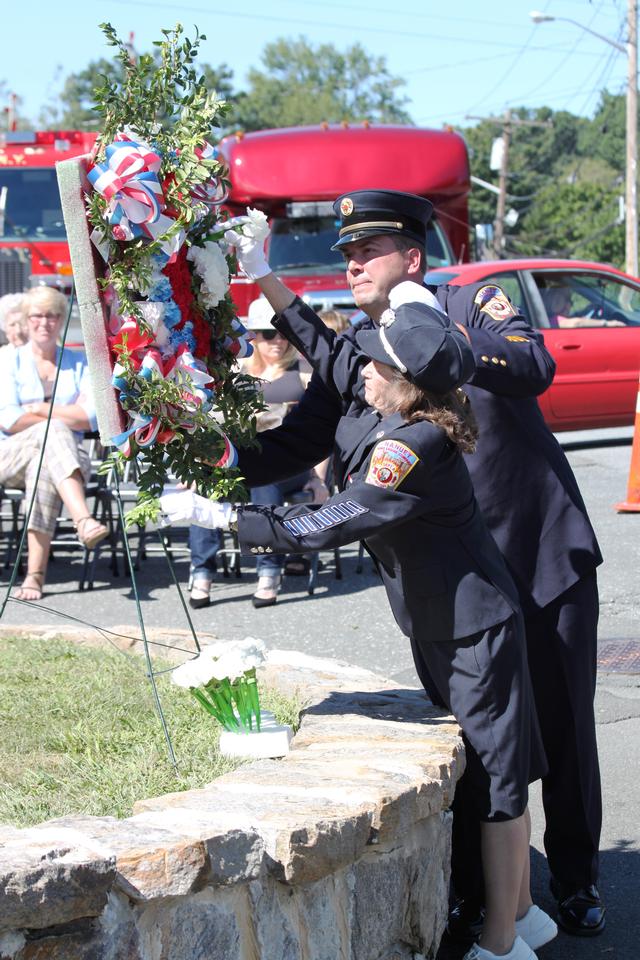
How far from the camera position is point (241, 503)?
3.57 metres

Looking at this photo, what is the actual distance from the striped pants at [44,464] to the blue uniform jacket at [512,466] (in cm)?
449

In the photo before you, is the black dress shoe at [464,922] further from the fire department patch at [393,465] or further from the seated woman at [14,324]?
the seated woman at [14,324]

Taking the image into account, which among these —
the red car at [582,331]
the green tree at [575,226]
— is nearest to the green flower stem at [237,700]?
the red car at [582,331]

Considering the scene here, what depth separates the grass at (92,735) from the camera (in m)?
3.37

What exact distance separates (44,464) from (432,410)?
524cm

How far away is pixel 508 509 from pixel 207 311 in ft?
3.33

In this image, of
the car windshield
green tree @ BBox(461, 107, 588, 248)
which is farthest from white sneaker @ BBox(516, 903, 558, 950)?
green tree @ BBox(461, 107, 588, 248)

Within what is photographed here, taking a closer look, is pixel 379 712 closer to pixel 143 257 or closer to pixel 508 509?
pixel 508 509

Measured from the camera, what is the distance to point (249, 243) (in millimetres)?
3463

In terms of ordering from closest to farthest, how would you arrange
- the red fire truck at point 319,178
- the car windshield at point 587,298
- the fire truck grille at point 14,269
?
the car windshield at point 587,298 < the red fire truck at point 319,178 < the fire truck grille at point 14,269

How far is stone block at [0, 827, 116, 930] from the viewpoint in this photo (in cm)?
234

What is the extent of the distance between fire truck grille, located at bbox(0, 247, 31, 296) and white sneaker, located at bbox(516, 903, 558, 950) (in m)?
13.3

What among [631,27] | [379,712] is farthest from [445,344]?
[631,27]

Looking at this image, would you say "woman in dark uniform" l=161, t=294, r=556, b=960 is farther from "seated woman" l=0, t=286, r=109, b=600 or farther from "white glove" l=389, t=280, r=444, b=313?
"seated woman" l=0, t=286, r=109, b=600
